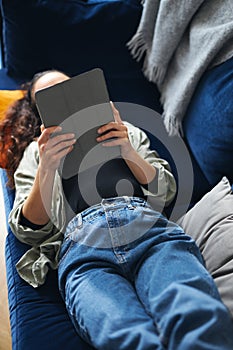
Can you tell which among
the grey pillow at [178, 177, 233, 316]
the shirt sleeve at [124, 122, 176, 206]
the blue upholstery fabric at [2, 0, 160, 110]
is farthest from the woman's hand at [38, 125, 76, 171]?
the blue upholstery fabric at [2, 0, 160, 110]

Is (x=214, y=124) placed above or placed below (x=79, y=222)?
above

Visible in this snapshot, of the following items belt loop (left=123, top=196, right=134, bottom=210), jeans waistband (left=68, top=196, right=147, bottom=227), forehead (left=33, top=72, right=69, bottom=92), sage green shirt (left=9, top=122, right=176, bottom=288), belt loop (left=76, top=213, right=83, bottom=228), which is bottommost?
sage green shirt (left=9, top=122, right=176, bottom=288)

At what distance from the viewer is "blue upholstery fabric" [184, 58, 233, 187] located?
55.5 inches

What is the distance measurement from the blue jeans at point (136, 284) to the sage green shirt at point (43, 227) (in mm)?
83

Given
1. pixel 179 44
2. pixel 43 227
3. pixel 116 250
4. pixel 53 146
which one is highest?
pixel 179 44

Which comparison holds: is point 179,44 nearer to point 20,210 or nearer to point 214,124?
point 214,124

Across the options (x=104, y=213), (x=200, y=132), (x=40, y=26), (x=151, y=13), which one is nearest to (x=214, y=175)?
(x=200, y=132)

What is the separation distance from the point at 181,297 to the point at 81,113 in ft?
1.81

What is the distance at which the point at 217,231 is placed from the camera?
1168mm

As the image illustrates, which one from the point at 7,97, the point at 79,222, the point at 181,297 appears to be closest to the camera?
the point at 181,297

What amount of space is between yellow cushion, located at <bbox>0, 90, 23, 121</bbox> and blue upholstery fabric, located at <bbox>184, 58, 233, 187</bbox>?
0.60 m

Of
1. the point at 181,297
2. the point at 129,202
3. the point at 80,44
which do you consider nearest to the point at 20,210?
the point at 129,202

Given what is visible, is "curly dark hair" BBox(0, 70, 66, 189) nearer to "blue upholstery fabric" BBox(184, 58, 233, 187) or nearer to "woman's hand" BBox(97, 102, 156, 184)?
"woman's hand" BBox(97, 102, 156, 184)

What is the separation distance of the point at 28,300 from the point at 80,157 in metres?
0.38
